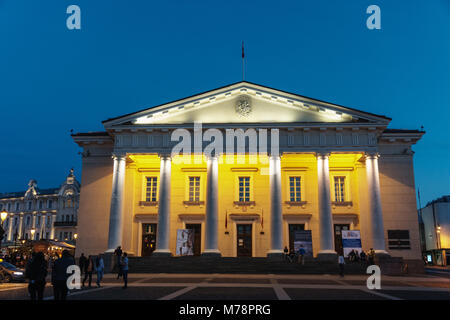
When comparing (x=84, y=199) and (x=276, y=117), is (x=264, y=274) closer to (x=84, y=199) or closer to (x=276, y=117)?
(x=276, y=117)

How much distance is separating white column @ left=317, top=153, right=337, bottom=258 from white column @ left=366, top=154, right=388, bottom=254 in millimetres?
2925

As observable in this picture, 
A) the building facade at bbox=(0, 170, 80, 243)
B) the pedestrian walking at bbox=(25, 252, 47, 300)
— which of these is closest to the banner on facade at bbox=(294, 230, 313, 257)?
the pedestrian walking at bbox=(25, 252, 47, 300)

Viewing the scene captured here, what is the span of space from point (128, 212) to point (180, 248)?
6.36 m

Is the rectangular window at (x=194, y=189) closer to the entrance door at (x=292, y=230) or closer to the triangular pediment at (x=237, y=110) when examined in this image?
the triangular pediment at (x=237, y=110)

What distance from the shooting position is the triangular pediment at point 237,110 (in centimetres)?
3080

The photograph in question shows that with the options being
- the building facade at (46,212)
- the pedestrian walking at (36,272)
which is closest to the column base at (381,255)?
the pedestrian walking at (36,272)

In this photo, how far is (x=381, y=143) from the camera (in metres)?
32.3

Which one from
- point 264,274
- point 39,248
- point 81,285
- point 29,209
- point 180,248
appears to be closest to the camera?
point 81,285

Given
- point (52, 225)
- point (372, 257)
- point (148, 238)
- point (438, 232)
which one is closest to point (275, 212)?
point (372, 257)

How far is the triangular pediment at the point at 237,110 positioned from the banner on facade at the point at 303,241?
8.37m

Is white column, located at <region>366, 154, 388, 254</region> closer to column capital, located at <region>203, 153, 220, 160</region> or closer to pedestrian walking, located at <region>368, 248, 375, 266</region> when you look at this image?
pedestrian walking, located at <region>368, 248, 375, 266</region>

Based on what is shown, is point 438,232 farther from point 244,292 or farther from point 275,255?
point 244,292

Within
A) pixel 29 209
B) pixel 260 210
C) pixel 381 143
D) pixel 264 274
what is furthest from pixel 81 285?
pixel 29 209

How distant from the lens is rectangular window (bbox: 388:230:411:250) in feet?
100
